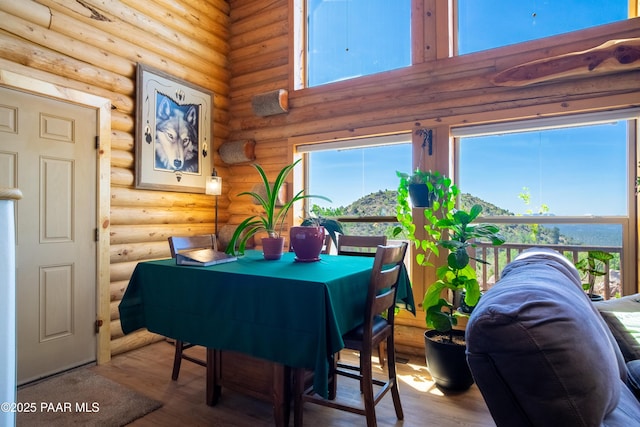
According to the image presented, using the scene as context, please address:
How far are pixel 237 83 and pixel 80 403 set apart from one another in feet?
11.9

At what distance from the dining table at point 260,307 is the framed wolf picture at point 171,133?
5.74 feet

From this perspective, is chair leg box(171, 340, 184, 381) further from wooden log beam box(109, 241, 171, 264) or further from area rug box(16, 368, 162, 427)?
wooden log beam box(109, 241, 171, 264)

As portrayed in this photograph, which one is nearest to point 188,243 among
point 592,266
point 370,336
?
point 370,336

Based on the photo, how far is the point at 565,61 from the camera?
267 cm

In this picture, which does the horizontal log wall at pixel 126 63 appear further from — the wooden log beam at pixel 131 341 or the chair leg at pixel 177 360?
the chair leg at pixel 177 360

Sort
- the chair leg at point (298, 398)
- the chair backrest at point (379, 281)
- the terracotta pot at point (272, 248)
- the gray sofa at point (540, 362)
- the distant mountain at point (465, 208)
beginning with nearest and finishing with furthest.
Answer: the gray sofa at point (540, 362) → the chair backrest at point (379, 281) → the chair leg at point (298, 398) → the terracotta pot at point (272, 248) → the distant mountain at point (465, 208)

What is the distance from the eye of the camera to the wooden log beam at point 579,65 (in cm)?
248

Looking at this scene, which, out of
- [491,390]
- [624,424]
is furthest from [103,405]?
[624,424]

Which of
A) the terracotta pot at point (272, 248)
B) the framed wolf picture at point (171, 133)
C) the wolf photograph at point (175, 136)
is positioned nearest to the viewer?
the terracotta pot at point (272, 248)

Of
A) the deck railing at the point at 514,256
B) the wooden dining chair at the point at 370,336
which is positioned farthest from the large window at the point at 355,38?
the wooden dining chair at the point at 370,336

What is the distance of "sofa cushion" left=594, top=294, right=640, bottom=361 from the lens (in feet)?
5.10

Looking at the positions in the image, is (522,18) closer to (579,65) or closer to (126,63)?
(579,65)

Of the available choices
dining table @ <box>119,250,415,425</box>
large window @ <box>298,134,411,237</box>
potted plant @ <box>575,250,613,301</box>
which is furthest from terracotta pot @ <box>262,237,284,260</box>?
potted plant @ <box>575,250,613,301</box>

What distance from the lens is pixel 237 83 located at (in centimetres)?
452
